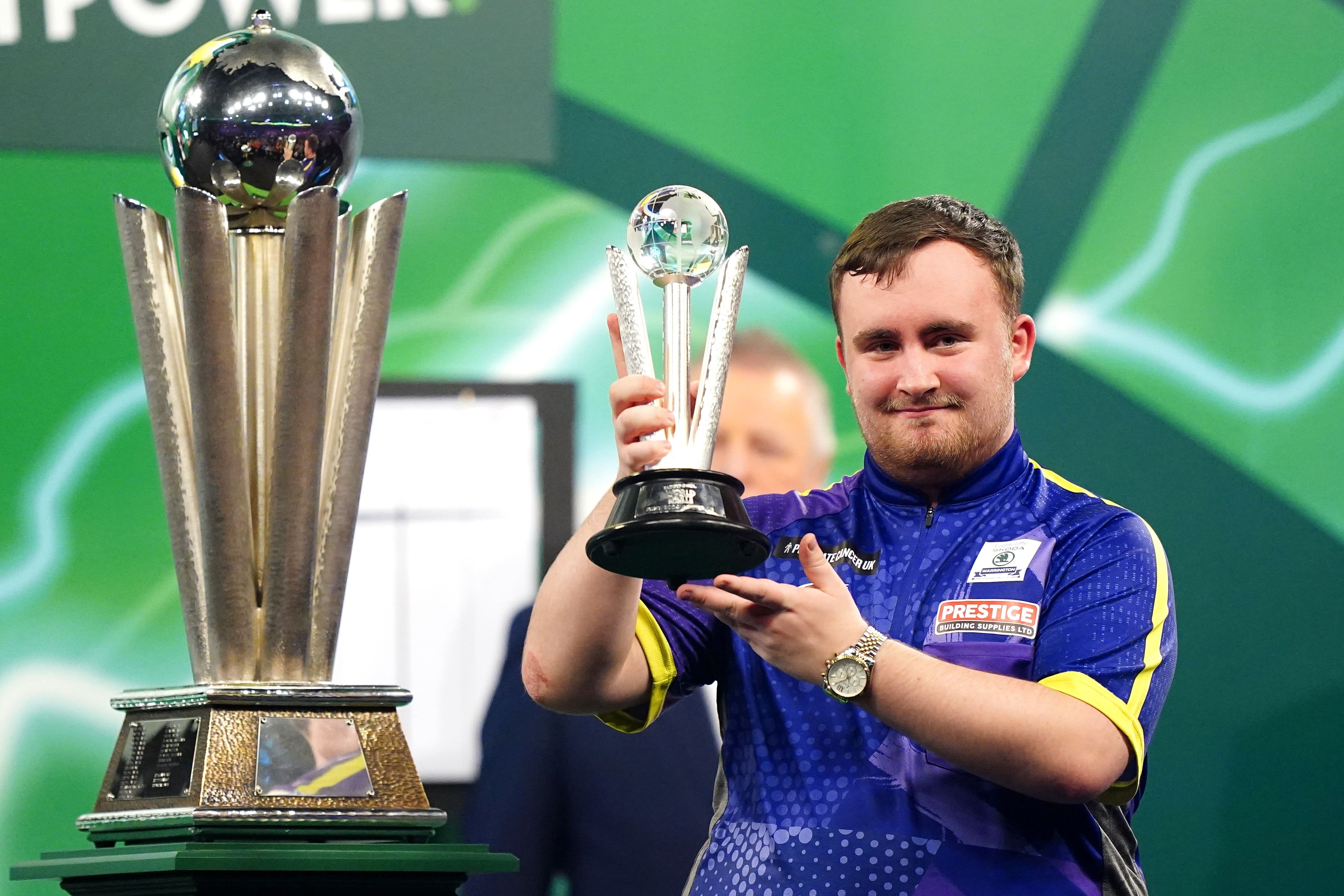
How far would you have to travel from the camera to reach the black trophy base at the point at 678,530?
3.85 ft

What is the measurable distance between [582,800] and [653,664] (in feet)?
3.58

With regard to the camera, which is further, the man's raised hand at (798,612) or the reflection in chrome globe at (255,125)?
the reflection in chrome globe at (255,125)

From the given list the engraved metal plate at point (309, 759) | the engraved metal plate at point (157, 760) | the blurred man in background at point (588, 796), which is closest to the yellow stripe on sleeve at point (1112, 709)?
the engraved metal plate at point (309, 759)

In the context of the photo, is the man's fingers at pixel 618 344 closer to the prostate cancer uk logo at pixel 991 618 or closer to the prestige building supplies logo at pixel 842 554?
the prestige building supplies logo at pixel 842 554

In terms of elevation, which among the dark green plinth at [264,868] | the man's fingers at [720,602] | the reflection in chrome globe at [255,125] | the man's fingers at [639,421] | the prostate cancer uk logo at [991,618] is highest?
the reflection in chrome globe at [255,125]

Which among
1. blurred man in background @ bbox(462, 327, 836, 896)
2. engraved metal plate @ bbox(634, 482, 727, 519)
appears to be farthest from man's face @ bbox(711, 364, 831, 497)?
engraved metal plate @ bbox(634, 482, 727, 519)

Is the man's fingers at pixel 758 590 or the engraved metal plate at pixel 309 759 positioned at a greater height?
the man's fingers at pixel 758 590

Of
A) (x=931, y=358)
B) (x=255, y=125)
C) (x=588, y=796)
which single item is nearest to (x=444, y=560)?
(x=588, y=796)

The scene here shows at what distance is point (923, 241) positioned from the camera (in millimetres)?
1521

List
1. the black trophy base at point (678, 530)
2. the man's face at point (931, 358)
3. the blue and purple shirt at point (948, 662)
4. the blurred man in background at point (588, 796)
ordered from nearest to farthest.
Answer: the black trophy base at point (678, 530), the blue and purple shirt at point (948, 662), the man's face at point (931, 358), the blurred man in background at point (588, 796)

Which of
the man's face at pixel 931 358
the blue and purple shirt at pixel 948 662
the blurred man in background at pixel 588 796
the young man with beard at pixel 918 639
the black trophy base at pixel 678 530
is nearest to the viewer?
the black trophy base at pixel 678 530

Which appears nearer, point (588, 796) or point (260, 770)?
point (260, 770)

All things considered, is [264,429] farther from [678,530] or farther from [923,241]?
[923,241]

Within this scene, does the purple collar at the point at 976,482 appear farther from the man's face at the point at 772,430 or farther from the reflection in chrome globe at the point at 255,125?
the man's face at the point at 772,430
